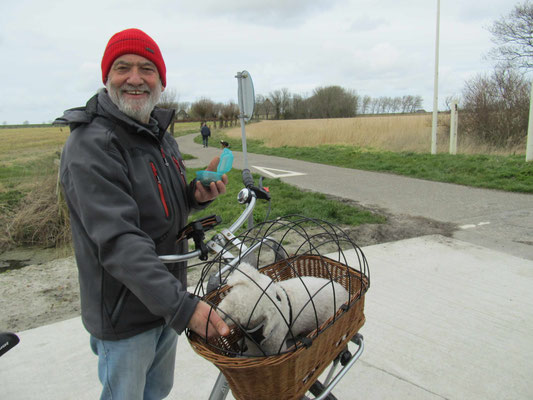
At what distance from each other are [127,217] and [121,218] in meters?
0.03

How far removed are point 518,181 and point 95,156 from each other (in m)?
9.01

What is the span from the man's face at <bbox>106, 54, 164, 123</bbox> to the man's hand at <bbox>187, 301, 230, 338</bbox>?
2.74ft

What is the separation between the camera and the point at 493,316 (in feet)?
10.6

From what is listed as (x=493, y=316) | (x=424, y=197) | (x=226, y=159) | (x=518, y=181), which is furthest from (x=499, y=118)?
(x=226, y=159)

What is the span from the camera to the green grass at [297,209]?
6188mm

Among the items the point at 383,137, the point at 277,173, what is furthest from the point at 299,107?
the point at 277,173

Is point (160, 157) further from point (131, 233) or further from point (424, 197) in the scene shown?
point (424, 197)

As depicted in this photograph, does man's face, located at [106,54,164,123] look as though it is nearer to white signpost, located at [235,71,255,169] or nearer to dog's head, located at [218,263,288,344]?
dog's head, located at [218,263,288,344]

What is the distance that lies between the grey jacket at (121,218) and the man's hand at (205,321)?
0.9 inches

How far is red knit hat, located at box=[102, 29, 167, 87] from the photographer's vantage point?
1.59 meters

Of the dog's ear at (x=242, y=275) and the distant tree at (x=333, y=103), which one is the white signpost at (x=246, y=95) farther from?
the distant tree at (x=333, y=103)

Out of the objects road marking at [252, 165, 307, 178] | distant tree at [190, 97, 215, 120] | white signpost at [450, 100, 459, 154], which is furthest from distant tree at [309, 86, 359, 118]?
road marking at [252, 165, 307, 178]

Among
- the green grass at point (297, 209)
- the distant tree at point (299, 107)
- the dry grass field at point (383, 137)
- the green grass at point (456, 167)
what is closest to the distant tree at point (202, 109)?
the distant tree at point (299, 107)

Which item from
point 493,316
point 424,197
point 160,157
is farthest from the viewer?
point 424,197
